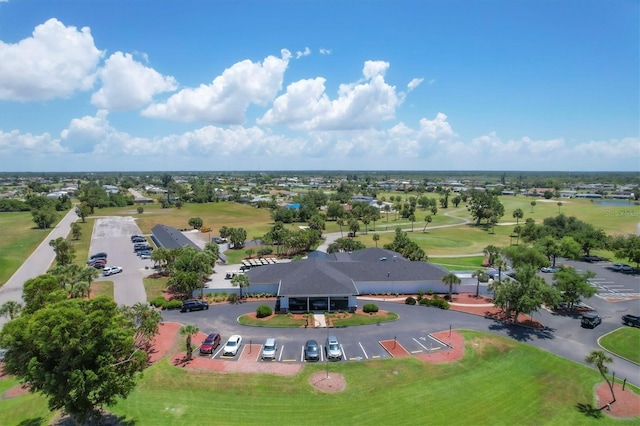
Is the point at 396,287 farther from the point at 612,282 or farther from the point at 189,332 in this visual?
the point at 612,282

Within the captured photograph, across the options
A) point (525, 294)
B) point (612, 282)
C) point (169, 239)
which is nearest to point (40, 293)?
point (525, 294)

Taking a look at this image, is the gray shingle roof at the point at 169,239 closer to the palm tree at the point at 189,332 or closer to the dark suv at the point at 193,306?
the dark suv at the point at 193,306

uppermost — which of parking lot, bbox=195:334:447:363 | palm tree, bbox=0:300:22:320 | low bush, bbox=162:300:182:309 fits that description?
palm tree, bbox=0:300:22:320

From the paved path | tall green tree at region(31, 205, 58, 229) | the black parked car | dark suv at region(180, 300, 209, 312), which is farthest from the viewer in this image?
tall green tree at region(31, 205, 58, 229)

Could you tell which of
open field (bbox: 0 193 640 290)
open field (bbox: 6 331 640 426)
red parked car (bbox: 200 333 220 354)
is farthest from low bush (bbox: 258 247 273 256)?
open field (bbox: 6 331 640 426)

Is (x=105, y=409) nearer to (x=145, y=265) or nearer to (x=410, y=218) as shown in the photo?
(x=145, y=265)

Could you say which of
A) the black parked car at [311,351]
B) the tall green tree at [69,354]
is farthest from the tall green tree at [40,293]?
the black parked car at [311,351]

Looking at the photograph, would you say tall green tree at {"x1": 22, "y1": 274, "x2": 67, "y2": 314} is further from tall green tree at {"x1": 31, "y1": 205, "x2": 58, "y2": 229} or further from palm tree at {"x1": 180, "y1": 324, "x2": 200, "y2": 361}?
tall green tree at {"x1": 31, "y1": 205, "x2": 58, "y2": 229}
